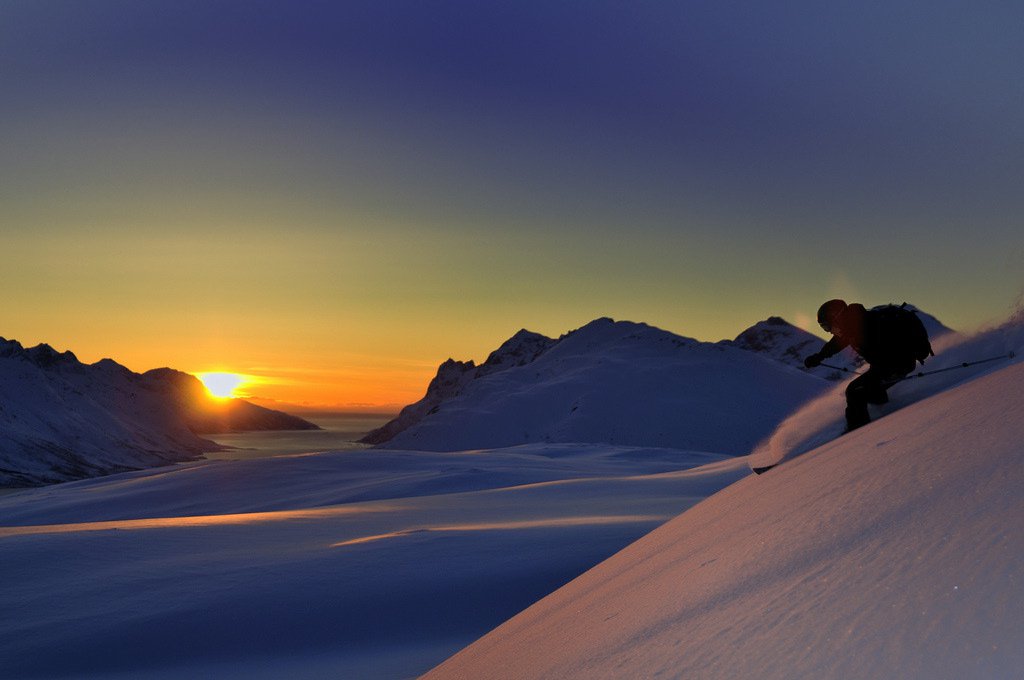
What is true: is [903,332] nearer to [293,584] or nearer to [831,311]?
[831,311]

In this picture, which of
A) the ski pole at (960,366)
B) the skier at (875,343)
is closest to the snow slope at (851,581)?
the ski pole at (960,366)

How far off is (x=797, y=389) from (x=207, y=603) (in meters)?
90.9

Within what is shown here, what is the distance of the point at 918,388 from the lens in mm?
5672

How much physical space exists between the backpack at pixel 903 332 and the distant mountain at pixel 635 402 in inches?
2630

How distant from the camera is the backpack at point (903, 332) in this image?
232 inches

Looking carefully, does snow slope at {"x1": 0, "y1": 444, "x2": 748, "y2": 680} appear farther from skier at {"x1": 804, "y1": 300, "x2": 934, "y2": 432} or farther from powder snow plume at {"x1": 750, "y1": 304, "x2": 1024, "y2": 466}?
skier at {"x1": 804, "y1": 300, "x2": 934, "y2": 432}

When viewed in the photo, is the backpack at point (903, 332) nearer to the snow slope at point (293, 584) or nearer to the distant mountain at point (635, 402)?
the snow slope at point (293, 584)

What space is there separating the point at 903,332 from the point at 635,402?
261 feet

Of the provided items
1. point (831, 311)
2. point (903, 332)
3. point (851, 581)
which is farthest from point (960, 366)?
point (851, 581)

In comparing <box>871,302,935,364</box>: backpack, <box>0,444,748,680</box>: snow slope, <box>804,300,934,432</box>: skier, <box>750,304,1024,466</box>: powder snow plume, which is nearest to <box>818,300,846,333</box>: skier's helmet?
<box>804,300,934,432</box>: skier

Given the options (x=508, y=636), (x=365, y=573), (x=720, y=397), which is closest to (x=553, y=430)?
(x=720, y=397)

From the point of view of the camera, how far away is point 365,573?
31.4 ft

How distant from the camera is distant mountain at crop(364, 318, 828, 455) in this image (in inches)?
3081

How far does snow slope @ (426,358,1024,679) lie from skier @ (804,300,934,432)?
1.50 metres
